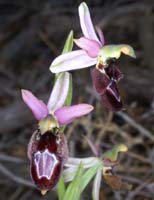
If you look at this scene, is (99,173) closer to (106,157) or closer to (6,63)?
(106,157)

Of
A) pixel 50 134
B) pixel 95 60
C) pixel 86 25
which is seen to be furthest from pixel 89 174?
pixel 86 25

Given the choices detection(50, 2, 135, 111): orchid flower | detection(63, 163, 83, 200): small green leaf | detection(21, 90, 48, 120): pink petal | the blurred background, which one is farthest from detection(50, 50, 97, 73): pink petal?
the blurred background

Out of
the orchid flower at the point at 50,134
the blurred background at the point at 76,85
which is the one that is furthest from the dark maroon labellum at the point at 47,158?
the blurred background at the point at 76,85

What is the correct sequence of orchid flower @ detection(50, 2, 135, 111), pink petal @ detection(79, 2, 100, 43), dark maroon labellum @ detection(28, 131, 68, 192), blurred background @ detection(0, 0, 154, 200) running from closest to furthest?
dark maroon labellum @ detection(28, 131, 68, 192), orchid flower @ detection(50, 2, 135, 111), pink petal @ detection(79, 2, 100, 43), blurred background @ detection(0, 0, 154, 200)

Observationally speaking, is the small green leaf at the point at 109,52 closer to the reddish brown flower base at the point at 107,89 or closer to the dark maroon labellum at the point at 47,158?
the reddish brown flower base at the point at 107,89

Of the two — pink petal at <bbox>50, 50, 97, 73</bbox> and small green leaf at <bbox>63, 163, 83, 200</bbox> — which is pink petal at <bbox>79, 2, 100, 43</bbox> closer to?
pink petal at <bbox>50, 50, 97, 73</bbox>

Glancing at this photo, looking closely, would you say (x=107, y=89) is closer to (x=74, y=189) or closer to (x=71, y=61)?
(x=71, y=61)

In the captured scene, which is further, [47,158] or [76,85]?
[76,85]
